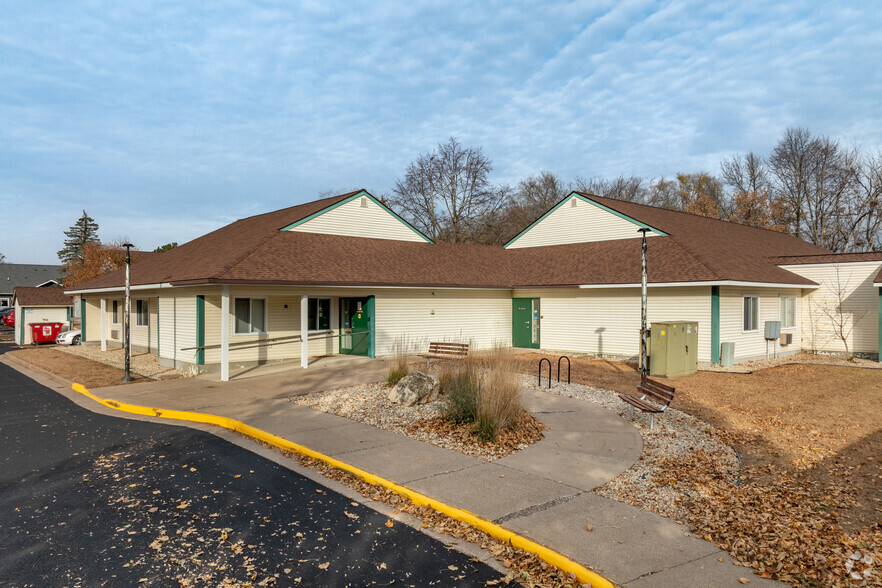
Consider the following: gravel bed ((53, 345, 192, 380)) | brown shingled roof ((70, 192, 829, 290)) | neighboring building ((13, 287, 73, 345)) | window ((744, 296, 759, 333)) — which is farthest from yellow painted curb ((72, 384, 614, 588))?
neighboring building ((13, 287, 73, 345))

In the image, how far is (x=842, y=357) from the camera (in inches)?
798

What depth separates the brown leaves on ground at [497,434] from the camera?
8047 mm

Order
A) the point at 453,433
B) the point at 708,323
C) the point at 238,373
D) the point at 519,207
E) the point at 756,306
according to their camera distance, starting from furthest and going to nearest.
A: the point at 519,207, the point at 756,306, the point at 708,323, the point at 238,373, the point at 453,433

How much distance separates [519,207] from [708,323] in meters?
33.3

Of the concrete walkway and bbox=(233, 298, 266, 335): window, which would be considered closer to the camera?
the concrete walkway

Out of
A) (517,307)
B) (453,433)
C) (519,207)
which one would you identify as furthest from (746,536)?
(519,207)

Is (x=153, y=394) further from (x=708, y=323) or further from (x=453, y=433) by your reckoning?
(x=708, y=323)

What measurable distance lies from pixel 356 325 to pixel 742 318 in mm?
13675

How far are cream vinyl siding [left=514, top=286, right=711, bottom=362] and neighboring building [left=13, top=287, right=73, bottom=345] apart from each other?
28.2 meters

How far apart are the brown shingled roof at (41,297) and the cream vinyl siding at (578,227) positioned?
91.1 ft

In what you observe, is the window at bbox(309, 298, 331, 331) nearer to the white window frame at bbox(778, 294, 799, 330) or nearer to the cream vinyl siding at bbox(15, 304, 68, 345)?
the white window frame at bbox(778, 294, 799, 330)

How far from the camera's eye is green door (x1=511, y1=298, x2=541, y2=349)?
22.1 metres

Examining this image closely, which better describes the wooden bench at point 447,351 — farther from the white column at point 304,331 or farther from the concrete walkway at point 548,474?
the white column at point 304,331

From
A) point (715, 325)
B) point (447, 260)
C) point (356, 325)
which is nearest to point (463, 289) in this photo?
Result: point (447, 260)
